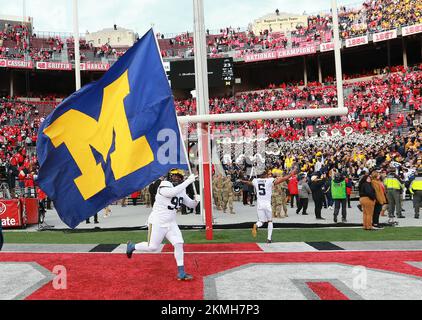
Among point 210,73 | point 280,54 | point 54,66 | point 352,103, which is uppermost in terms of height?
point 280,54

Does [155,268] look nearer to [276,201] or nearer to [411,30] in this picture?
[276,201]

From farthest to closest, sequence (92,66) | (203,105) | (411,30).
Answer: (92,66), (411,30), (203,105)

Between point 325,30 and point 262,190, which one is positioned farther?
point 325,30

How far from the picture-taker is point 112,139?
648 centimetres

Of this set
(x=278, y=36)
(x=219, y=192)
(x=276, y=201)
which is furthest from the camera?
(x=278, y=36)

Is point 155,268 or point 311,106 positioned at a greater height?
point 311,106

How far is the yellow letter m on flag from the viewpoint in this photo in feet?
20.6

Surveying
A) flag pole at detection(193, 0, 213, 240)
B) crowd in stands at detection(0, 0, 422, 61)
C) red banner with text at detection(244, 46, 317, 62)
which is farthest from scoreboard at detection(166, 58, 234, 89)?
flag pole at detection(193, 0, 213, 240)

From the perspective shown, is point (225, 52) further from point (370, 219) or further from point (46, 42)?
point (370, 219)

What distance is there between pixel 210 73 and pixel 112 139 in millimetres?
Result: 27669

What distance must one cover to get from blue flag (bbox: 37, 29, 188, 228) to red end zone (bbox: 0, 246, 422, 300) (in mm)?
1014

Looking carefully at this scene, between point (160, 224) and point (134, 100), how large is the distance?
6.29 feet

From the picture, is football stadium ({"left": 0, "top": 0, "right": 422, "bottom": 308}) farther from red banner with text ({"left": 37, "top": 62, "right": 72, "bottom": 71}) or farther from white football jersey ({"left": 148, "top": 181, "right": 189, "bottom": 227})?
red banner with text ({"left": 37, "top": 62, "right": 72, "bottom": 71})

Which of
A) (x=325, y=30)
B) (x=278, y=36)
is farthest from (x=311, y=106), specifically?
(x=278, y=36)
